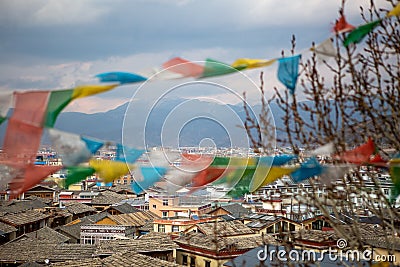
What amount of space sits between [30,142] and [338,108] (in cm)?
223

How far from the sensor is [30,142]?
2.31 m

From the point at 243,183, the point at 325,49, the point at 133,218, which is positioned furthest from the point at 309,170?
the point at 133,218

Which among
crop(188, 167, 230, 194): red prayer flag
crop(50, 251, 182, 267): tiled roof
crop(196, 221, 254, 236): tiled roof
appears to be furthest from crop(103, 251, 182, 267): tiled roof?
crop(188, 167, 230, 194): red prayer flag

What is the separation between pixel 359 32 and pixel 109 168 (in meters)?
1.64

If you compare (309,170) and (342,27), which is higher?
(342,27)

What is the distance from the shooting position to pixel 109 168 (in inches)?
111

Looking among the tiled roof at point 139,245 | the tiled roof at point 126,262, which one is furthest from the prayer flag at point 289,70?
the tiled roof at point 139,245

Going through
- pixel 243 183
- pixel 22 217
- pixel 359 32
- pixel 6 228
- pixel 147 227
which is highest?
pixel 359 32

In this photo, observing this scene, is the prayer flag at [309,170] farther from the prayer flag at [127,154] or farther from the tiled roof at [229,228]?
the tiled roof at [229,228]

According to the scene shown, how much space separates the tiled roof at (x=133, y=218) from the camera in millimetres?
23047

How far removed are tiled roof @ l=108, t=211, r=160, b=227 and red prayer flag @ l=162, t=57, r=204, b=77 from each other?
20.8 meters

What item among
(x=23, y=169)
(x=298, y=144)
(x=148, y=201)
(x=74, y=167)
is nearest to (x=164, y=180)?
(x=74, y=167)

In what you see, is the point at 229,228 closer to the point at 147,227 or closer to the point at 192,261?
the point at 192,261

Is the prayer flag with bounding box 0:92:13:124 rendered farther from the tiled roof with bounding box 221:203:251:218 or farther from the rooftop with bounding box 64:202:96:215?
the rooftop with bounding box 64:202:96:215
